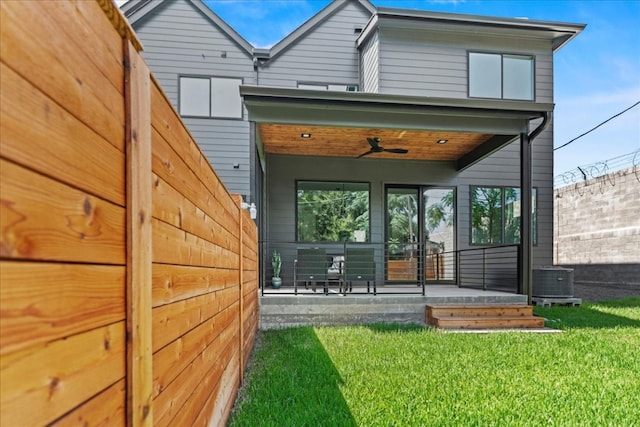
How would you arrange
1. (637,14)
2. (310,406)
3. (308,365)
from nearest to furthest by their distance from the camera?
(310,406) → (308,365) → (637,14)

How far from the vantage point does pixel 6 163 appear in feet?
1.66

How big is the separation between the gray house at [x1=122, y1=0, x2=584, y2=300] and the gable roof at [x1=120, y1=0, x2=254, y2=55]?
0.03 meters

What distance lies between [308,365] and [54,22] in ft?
11.6

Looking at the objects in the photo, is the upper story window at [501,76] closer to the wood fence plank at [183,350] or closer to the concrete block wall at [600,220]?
the concrete block wall at [600,220]

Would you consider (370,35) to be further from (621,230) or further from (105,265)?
(621,230)

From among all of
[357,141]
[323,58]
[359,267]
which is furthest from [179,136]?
[323,58]

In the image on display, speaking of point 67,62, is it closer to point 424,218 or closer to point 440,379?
point 440,379

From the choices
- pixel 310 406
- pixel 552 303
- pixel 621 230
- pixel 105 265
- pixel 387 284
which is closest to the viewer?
pixel 105 265

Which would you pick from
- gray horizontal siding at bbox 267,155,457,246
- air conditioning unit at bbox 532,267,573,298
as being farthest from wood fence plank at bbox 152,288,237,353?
Result: air conditioning unit at bbox 532,267,573,298

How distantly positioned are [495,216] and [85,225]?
29.8ft

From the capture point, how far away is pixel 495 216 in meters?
8.64

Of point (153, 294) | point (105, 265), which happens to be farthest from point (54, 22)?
point (153, 294)

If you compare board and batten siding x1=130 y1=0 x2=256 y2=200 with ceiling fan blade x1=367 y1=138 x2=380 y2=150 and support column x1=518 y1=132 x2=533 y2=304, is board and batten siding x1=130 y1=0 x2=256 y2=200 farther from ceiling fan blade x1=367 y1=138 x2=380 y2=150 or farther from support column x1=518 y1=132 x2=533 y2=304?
support column x1=518 y1=132 x2=533 y2=304

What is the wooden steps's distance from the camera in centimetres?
552
